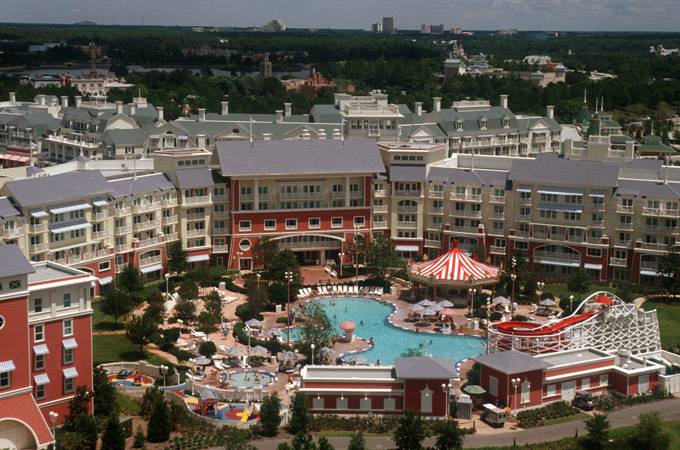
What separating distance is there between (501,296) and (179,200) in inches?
797

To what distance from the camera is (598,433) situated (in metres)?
36.8

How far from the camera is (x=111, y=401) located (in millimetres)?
38500

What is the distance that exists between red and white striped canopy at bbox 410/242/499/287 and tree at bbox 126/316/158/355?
55.3 feet

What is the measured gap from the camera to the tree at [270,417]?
37719 millimetres

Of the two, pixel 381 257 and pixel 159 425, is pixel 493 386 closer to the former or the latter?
pixel 159 425

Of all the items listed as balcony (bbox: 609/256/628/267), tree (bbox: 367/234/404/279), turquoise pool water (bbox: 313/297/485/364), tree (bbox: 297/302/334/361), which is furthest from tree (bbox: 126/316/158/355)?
balcony (bbox: 609/256/628/267)

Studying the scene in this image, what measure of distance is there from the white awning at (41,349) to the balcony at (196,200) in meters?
25.1

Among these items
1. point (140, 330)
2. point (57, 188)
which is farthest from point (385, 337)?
point (57, 188)

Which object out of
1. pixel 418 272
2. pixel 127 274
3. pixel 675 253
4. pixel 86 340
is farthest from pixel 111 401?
pixel 675 253

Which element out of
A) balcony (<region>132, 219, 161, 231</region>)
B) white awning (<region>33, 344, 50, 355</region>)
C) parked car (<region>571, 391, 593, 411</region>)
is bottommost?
parked car (<region>571, 391, 593, 411</region>)

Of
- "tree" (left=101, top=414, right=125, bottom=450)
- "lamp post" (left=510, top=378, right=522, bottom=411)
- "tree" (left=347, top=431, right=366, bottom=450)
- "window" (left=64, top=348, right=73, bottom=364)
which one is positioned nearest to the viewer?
"tree" (left=347, top=431, right=366, bottom=450)

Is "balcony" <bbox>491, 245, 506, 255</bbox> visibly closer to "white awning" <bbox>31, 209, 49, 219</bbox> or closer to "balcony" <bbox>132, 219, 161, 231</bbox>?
"balcony" <bbox>132, 219, 161, 231</bbox>

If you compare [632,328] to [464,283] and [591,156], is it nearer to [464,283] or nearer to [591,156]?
[464,283]

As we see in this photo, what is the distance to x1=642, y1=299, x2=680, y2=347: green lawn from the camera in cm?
5022
